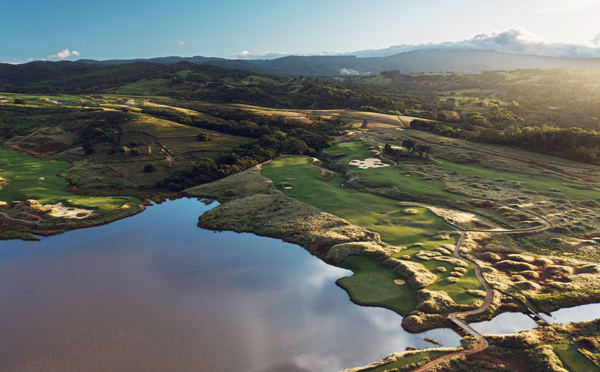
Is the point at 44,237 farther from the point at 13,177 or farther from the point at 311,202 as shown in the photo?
the point at 311,202

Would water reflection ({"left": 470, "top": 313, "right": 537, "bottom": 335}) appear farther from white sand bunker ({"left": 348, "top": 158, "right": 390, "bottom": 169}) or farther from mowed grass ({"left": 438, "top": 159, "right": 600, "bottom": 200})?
white sand bunker ({"left": 348, "top": 158, "right": 390, "bottom": 169})

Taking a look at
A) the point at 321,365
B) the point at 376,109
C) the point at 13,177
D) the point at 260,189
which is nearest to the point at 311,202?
the point at 260,189

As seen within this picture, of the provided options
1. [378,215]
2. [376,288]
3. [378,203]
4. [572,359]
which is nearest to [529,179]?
[378,203]

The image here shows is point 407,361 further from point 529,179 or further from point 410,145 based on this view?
point 410,145

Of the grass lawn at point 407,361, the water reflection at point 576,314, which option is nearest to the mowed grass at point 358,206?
the water reflection at point 576,314

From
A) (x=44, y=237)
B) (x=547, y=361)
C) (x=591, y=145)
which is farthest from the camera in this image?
(x=591, y=145)

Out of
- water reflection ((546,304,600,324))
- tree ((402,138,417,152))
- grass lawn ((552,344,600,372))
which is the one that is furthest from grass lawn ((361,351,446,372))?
tree ((402,138,417,152))

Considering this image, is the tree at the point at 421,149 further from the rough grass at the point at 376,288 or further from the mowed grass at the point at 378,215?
the rough grass at the point at 376,288
